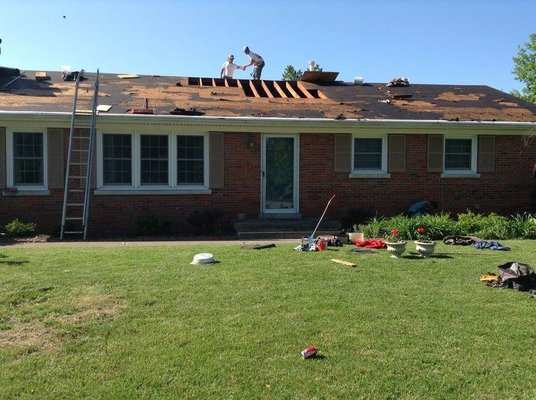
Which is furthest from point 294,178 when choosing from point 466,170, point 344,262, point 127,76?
point 127,76

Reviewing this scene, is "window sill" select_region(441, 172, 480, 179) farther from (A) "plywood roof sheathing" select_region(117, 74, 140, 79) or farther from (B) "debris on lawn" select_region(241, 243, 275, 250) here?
(A) "plywood roof sheathing" select_region(117, 74, 140, 79)

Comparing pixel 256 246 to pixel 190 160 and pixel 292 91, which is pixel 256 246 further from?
pixel 292 91

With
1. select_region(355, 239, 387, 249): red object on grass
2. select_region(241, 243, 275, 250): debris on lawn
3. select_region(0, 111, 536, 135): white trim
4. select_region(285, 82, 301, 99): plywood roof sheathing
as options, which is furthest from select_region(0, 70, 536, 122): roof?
select_region(355, 239, 387, 249): red object on grass

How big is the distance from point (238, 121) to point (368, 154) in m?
3.61

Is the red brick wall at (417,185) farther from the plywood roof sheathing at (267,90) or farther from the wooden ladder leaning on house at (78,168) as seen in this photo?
the wooden ladder leaning on house at (78,168)

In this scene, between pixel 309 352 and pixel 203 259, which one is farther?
pixel 203 259

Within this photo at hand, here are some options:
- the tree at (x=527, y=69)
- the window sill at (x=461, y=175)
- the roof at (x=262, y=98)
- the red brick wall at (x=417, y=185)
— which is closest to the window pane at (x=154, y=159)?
the roof at (x=262, y=98)

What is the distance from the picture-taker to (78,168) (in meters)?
12.7

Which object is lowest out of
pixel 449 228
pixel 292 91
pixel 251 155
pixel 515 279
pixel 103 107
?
pixel 449 228

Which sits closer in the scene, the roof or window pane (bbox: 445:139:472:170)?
the roof

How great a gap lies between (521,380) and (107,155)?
35.9 ft

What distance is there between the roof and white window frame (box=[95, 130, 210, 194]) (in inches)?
22.8

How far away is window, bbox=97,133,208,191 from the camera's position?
13000 mm

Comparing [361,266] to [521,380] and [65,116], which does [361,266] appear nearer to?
[521,380]
